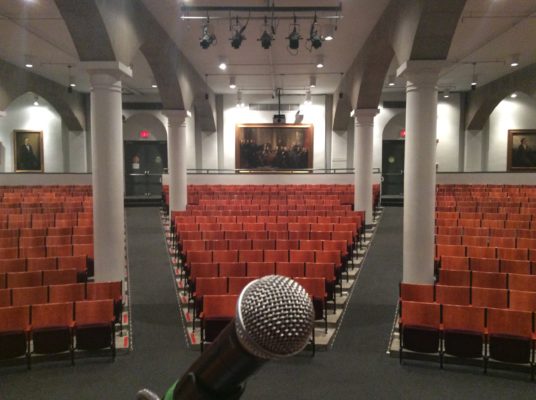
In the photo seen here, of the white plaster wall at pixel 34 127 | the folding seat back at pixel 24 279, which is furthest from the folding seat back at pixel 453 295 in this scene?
the white plaster wall at pixel 34 127

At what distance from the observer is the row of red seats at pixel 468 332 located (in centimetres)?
553

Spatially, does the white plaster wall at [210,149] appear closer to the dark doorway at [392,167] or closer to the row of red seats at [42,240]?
the dark doorway at [392,167]

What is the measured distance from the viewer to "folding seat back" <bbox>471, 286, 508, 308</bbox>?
6349 millimetres

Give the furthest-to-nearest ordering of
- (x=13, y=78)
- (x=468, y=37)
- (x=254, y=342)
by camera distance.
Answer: (x=13, y=78), (x=468, y=37), (x=254, y=342)

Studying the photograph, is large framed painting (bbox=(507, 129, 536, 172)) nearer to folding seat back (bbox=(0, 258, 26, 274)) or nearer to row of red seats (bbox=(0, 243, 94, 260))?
row of red seats (bbox=(0, 243, 94, 260))

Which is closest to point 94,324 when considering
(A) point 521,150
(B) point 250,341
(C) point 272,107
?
(B) point 250,341

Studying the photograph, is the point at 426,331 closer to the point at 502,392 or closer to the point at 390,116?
the point at 502,392

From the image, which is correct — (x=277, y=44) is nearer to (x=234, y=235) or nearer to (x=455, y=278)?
(x=234, y=235)

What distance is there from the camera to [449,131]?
77.6 feet

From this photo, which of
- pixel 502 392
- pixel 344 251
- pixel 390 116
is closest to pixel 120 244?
pixel 344 251

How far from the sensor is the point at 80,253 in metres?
9.02

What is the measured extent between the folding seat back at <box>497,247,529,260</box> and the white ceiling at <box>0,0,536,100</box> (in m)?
5.47

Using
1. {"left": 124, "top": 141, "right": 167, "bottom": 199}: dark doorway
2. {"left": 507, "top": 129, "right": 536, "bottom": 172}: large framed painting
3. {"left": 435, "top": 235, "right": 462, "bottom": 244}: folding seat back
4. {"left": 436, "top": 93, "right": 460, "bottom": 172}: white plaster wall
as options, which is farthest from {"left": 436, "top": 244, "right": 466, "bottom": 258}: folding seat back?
{"left": 124, "top": 141, "right": 167, "bottom": 199}: dark doorway

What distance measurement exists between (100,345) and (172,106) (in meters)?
9.95
